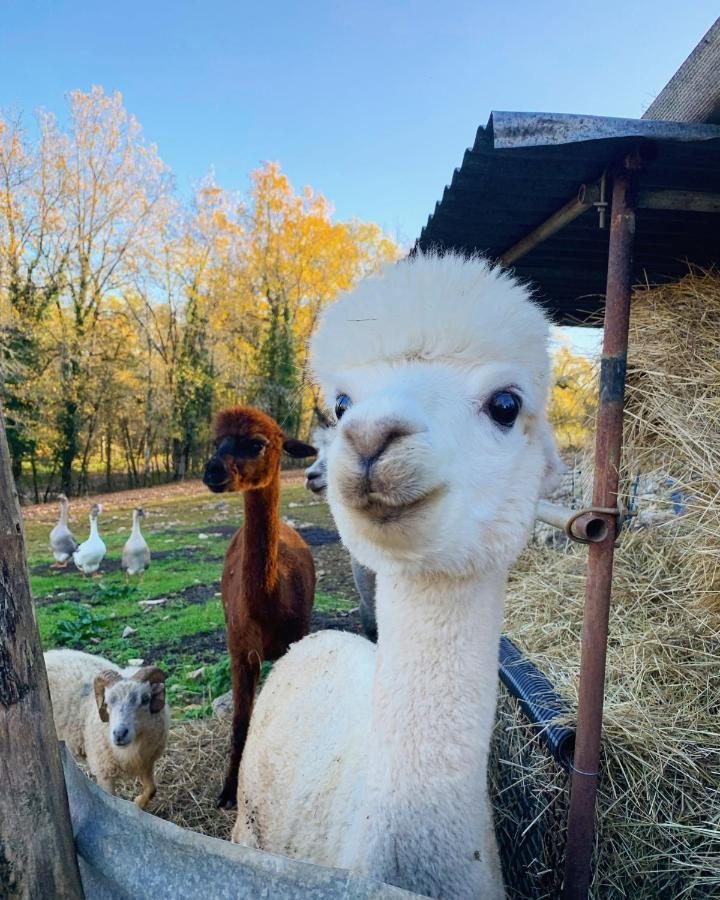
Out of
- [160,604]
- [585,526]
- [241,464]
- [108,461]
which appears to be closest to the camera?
[585,526]

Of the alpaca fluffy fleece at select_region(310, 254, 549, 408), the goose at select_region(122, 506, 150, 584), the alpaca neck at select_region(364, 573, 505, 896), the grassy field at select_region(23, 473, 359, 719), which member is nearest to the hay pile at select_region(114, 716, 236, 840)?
the grassy field at select_region(23, 473, 359, 719)

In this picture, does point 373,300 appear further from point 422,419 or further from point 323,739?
point 323,739

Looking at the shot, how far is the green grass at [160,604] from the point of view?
4828 mm

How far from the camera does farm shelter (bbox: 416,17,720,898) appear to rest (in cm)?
158

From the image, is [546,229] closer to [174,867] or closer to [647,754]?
[647,754]

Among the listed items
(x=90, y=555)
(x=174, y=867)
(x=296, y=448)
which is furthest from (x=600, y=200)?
(x=90, y=555)

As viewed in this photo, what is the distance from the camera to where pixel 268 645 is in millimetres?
3385

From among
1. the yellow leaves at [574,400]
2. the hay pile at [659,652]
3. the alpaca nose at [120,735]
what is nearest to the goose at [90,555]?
the alpaca nose at [120,735]

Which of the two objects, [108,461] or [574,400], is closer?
[574,400]

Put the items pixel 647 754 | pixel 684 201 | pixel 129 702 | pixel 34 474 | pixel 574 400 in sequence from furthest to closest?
pixel 34 474
pixel 574 400
pixel 129 702
pixel 647 754
pixel 684 201

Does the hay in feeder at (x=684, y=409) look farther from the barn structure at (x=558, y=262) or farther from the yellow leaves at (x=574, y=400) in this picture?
the yellow leaves at (x=574, y=400)

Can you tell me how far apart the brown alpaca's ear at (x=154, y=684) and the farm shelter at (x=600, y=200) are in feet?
6.73

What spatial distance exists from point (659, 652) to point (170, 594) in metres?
5.40

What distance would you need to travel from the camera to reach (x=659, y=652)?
2.83 m
